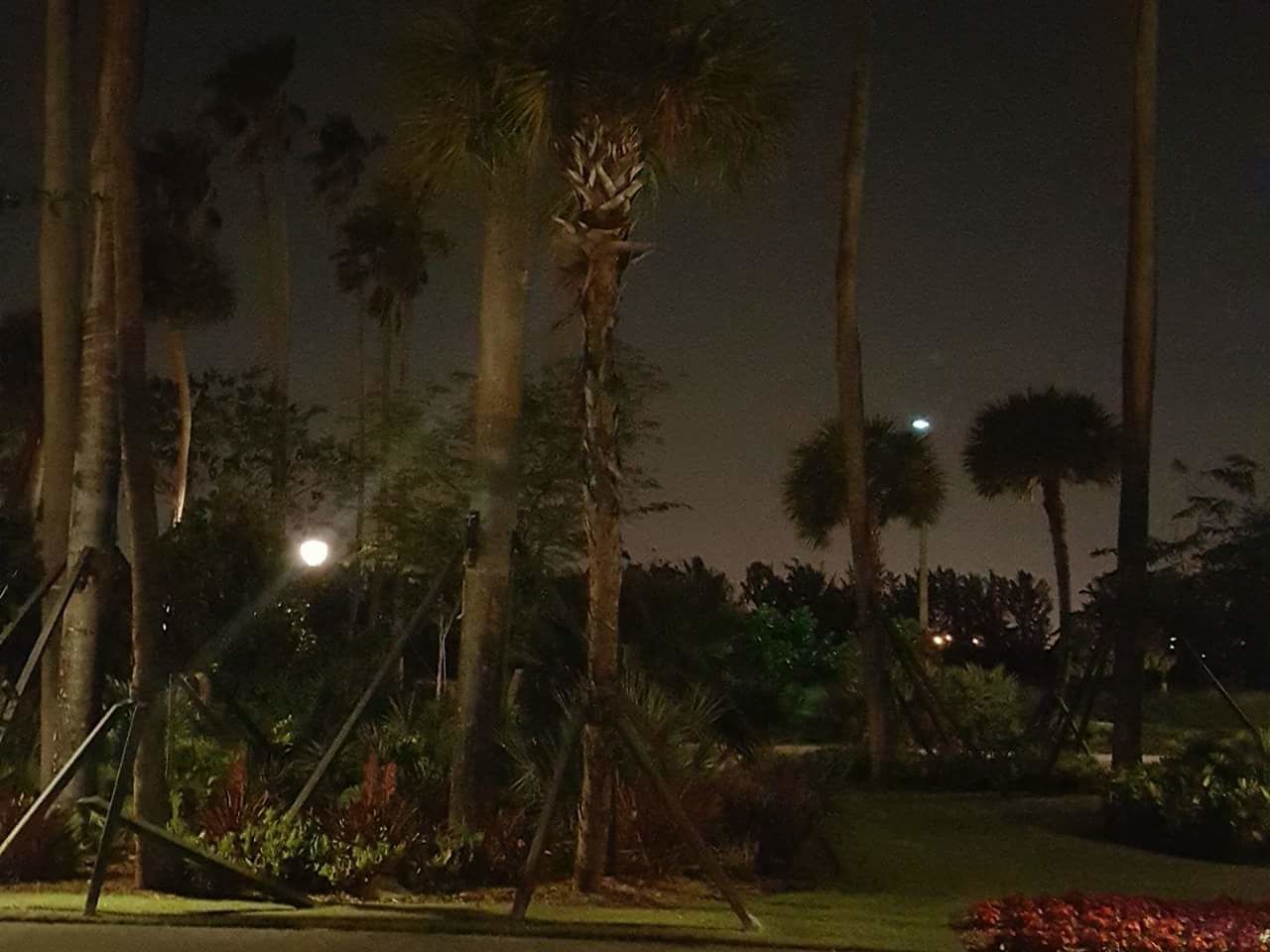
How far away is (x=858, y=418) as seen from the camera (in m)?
23.3

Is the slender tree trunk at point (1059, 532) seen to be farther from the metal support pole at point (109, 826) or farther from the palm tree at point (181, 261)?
the metal support pole at point (109, 826)

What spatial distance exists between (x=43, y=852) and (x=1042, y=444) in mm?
28940

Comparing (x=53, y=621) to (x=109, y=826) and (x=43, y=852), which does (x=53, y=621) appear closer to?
(x=43, y=852)

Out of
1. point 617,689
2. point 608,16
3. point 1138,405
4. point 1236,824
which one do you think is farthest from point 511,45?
point 1138,405

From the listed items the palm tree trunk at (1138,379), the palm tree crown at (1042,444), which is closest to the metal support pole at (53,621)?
the palm tree trunk at (1138,379)

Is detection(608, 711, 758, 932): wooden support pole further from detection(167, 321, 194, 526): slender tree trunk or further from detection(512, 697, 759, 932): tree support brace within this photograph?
detection(167, 321, 194, 526): slender tree trunk

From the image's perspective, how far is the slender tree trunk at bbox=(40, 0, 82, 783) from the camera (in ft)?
49.3

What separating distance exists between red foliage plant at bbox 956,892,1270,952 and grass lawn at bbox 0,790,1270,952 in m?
0.35

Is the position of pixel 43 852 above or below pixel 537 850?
below

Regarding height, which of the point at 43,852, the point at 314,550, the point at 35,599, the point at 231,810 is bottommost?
the point at 43,852

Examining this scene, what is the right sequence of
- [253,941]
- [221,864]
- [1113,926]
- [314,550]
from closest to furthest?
[253,941]
[1113,926]
[221,864]
[314,550]

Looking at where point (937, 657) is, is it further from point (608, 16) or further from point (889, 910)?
point (608, 16)

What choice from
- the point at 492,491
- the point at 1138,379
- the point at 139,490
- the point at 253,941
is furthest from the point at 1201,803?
the point at 139,490

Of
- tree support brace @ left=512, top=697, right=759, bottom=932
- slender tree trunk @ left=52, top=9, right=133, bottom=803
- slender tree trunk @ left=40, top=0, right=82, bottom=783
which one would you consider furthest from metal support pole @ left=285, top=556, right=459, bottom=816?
slender tree trunk @ left=40, top=0, right=82, bottom=783
